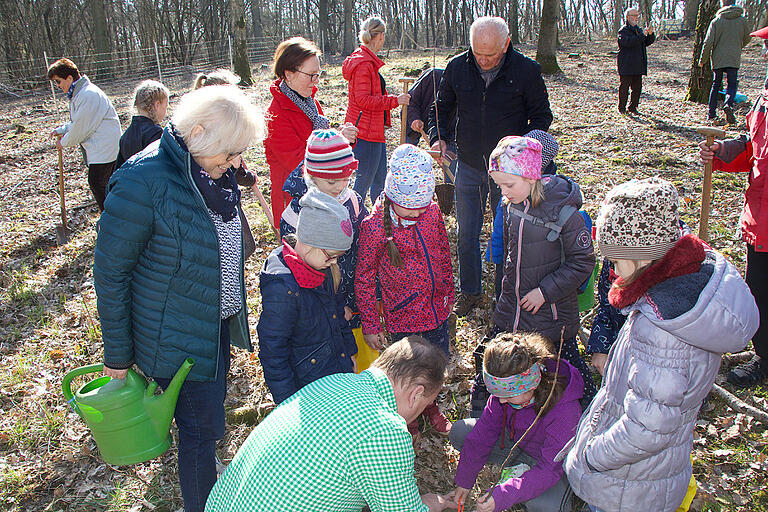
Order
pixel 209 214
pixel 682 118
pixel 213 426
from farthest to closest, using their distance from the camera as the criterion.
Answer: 1. pixel 682 118
2. pixel 213 426
3. pixel 209 214

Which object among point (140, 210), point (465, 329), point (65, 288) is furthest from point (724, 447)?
point (65, 288)

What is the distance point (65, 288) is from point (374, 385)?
4640 millimetres

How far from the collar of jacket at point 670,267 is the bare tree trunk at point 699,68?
10.4m

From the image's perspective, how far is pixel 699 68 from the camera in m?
10.9

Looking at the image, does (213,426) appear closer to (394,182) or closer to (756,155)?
(394,182)

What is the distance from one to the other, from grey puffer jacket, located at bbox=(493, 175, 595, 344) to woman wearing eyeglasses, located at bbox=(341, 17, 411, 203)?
248 centimetres

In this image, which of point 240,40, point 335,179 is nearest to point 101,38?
point 240,40

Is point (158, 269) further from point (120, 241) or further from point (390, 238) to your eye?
point (390, 238)

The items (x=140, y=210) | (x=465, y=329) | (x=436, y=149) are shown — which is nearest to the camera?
(x=140, y=210)

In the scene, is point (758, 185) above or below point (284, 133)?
below

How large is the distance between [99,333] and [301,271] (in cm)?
291

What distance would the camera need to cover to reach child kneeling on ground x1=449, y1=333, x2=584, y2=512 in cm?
247

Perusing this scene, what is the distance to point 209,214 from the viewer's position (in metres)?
2.28

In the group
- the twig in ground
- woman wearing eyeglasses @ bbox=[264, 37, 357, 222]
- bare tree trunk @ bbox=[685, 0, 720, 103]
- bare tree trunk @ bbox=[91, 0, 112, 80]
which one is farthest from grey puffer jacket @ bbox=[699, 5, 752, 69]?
bare tree trunk @ bbox=[91, 0, 112, 80]
